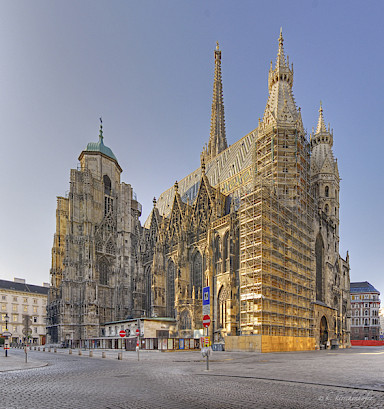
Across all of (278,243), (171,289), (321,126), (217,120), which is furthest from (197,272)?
(217,120)

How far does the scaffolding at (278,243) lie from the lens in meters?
37.8

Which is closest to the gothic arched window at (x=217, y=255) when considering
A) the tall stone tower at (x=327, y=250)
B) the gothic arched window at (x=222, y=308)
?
the gothic arched window at (x=222, y=308)

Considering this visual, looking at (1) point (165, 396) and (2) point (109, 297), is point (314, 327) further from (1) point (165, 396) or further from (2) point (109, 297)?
(1) point (165, 396)

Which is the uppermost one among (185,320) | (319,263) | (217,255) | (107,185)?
(107,185)

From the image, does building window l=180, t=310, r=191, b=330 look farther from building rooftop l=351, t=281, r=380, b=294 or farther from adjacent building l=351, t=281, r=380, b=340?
building rooftop l=351, t=281, r=380, b=294

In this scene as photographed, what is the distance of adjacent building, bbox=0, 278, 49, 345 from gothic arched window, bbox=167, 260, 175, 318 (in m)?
40.8

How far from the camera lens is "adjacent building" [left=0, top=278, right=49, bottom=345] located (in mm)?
82000

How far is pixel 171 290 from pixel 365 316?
219 ft

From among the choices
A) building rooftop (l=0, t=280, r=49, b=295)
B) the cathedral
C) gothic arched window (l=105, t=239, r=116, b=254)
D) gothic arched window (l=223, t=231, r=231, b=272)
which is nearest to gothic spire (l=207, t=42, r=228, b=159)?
the cathedral

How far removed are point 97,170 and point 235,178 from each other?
28.4 m

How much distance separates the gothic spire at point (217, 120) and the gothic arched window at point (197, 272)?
34.7m

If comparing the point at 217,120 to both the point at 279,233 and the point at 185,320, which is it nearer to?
the point at 279,233

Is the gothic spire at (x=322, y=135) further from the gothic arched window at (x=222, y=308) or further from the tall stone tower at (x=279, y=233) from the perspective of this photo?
the gothic arched window at (x=222, y=308)

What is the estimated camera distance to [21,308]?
85.7 meters
